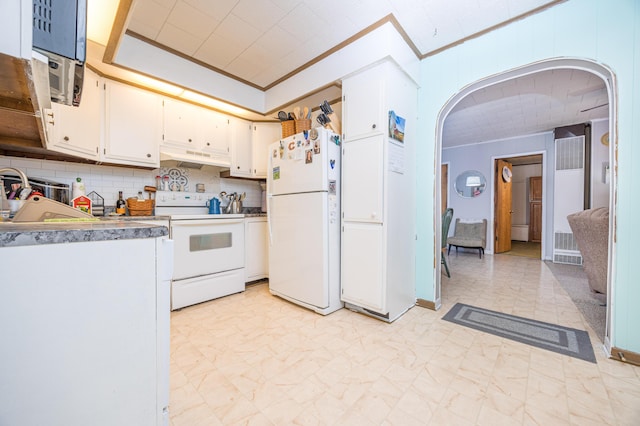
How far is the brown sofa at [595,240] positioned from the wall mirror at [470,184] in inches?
131

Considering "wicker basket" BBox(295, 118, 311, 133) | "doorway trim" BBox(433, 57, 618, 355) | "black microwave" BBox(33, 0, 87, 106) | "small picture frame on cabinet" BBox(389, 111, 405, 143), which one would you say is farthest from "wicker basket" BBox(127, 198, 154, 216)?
"doorway trim" BBox(433, 57, 618, 355)

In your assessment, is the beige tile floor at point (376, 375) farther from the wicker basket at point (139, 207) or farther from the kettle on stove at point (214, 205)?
the kettle on stove at point (214, 205)

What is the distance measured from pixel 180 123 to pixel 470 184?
5856 mm

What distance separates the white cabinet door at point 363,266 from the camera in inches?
85.0

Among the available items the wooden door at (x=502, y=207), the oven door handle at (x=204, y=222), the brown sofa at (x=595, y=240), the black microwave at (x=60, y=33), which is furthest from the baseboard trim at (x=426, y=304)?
the wooden door at (x=502, y=207)

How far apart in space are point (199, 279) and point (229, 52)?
2.31 m

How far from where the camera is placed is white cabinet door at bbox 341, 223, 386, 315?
2158 mm

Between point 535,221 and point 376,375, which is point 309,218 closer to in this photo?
point 376,375

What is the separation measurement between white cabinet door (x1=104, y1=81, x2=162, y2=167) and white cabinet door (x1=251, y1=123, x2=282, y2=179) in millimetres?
1134

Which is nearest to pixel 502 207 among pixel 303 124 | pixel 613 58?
pixel 613 58

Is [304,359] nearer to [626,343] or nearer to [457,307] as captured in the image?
[457,307]

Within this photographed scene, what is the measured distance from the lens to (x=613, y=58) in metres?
1.66

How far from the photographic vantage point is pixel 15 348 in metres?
0.58

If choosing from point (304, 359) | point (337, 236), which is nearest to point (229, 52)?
point (337, 236)
